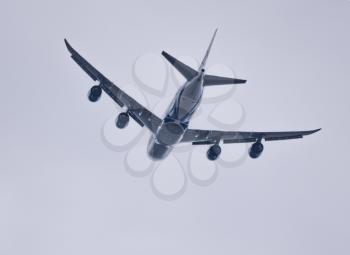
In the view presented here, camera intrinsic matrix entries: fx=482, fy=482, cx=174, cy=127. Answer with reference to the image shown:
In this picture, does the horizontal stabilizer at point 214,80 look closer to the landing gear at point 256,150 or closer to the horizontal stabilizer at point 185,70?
the horizontal stabilizer at point 185,70

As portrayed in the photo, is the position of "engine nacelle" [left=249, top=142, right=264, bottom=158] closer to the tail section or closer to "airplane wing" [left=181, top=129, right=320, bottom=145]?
"airplane wing" [left=181, top=129, right=320, bottom=145]

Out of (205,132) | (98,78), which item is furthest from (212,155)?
(98,78)

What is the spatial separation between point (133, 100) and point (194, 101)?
5964mm

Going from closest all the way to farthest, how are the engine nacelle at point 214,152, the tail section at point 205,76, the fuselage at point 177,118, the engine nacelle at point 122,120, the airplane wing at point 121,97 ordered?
the tail section at point 205,76 → the fuselage at point 177,118 → the engine nacelle at point 122,120 → the airplane wing at point 121,97 → the engine nacelle at point 214,152

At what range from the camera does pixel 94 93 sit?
38.9 m

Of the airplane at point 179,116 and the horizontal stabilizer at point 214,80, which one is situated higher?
the horizontal stabilizer at point 214,80

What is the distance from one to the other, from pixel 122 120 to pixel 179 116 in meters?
4.75

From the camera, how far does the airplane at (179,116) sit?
36812mm

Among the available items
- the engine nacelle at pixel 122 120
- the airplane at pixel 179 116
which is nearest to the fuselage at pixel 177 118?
the airplane at pixel 179 116

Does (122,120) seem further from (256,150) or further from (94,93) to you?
(256,150)

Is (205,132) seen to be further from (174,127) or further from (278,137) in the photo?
Result: (278,137)

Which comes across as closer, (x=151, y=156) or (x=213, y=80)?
(x=213, y=80)

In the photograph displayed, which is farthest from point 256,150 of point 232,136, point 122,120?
point 122,120

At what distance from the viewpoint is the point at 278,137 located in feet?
144
